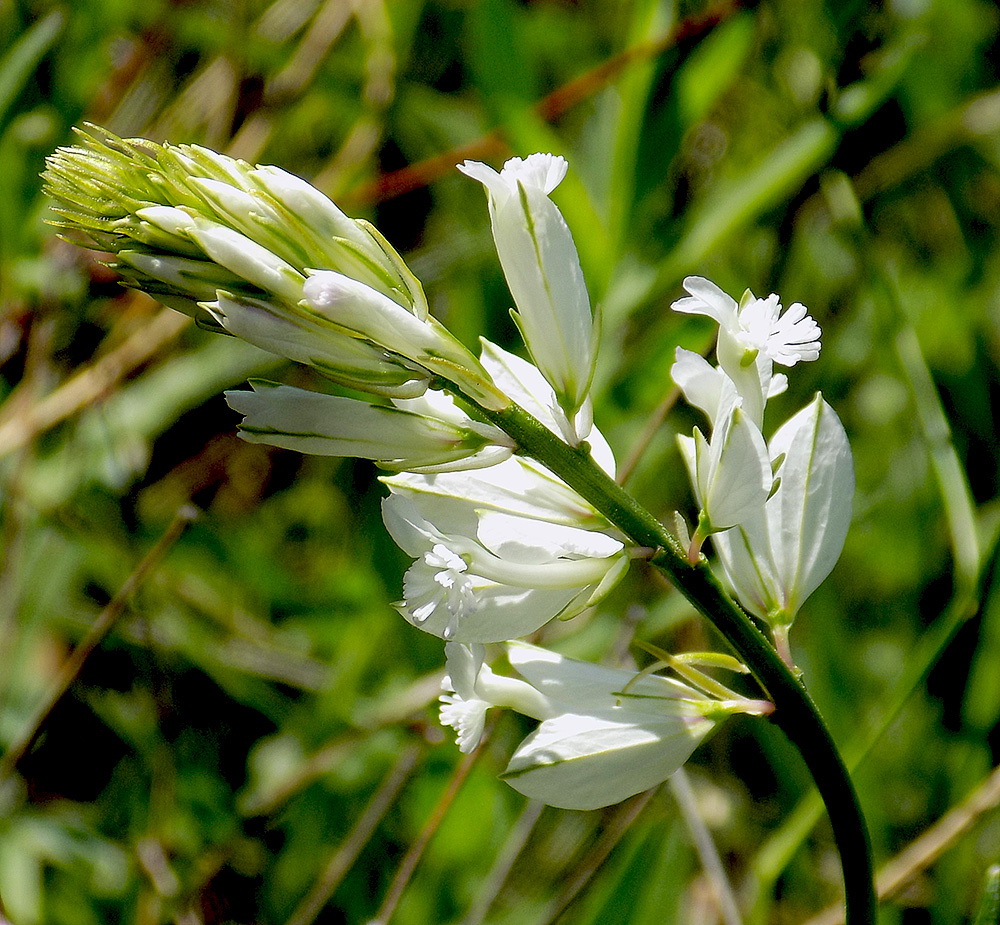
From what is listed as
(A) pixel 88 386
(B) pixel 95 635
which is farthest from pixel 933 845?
(A) pixel 88 386

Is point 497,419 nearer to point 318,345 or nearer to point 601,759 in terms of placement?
point 318,345

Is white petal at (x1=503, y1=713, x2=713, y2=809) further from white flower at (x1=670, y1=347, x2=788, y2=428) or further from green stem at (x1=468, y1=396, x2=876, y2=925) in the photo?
white flower at (x1=670, y1=347, x2=788, y2=428)

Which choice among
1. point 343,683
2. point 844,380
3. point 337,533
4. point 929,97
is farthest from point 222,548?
point 929,97

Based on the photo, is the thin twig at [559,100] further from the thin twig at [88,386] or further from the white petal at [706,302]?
the white petal at [706,302]

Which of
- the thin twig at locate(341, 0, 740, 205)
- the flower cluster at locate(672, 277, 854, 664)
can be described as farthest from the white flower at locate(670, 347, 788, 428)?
the thin twig at locate(341, 0, 740, 205)

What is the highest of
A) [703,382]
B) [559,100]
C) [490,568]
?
[559,100]
